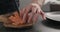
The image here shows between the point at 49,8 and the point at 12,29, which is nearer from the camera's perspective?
the point at 12,29

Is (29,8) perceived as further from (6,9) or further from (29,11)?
(6,9)

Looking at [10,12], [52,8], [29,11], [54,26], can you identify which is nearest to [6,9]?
[10,12]

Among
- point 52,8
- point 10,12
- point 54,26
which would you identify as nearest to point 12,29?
point 10,12

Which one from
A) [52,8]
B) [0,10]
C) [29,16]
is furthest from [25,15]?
[52,8]

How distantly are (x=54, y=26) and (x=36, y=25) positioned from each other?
3.7 inches

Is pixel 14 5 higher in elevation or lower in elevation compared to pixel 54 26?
higher

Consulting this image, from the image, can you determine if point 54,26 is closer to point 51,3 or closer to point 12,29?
point 12,29

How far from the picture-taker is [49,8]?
0.92 m

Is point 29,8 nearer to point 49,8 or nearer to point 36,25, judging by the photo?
point 36,25

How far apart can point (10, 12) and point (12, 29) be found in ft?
0.27

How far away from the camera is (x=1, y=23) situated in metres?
0.59

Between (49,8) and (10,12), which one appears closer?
(10,12)

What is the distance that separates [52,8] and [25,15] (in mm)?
405

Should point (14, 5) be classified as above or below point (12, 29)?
above
